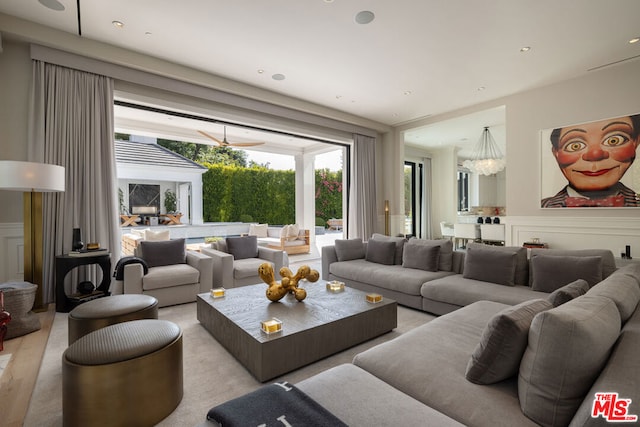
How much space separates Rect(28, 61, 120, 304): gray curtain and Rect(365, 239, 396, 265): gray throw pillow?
11.0ft

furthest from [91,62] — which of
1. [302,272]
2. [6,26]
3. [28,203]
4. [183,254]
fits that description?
[302,272]

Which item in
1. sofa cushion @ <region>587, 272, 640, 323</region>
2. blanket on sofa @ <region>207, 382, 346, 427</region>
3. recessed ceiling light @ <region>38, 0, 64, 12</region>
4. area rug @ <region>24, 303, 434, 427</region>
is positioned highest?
recessed ceiling light @ <region>38, 0, 64, 12</region>

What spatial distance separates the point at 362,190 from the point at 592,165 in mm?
3780

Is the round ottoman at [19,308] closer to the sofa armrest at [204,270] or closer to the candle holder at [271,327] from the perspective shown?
the sofa armrest at [204,270]

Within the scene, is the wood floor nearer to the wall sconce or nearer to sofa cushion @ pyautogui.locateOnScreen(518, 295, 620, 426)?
sofa cushion @ pyautogui.locateOnScreen(518, 295, 620, 426)

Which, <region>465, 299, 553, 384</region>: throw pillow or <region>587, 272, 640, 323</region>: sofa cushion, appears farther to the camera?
<region>587, 272, 640, 323</region>: sofa cushion

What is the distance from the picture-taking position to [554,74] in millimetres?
4309

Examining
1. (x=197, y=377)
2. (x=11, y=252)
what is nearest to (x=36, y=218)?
(x=11, y=252)

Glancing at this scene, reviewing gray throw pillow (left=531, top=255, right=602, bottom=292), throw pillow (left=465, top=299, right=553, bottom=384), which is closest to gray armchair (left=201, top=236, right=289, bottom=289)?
gray throw pillow (left=531, top=255, right=602, bottom=292)

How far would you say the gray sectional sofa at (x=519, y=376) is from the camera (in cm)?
99

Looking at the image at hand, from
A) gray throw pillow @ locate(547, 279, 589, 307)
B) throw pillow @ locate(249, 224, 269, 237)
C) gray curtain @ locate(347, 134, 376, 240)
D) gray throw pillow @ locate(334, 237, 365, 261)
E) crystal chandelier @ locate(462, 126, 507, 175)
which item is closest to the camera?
gray throw pillow @ locate(547, 279, 589, 307)

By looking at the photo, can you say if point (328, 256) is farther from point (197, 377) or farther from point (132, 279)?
point (197, 377)

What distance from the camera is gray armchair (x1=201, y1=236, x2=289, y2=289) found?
400 cm

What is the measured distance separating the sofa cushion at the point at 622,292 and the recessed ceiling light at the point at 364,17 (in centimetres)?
294
